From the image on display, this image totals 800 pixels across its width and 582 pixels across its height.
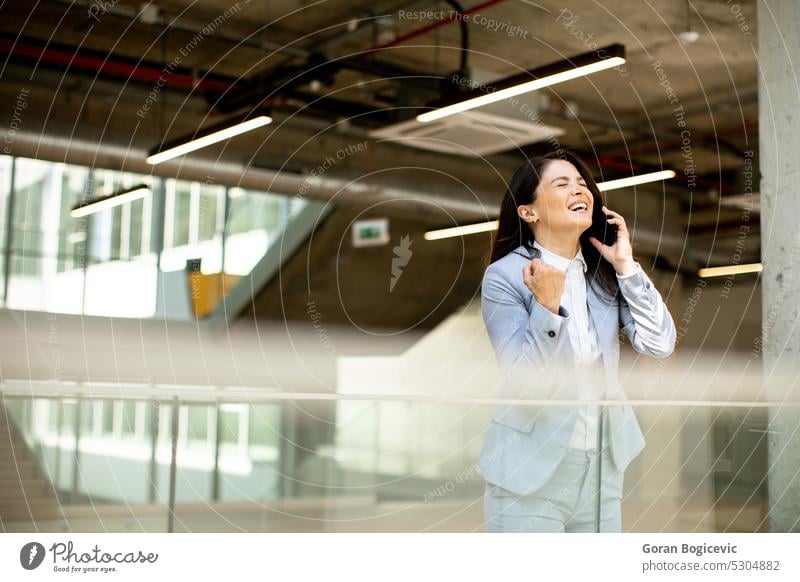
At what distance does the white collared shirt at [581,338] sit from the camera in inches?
121

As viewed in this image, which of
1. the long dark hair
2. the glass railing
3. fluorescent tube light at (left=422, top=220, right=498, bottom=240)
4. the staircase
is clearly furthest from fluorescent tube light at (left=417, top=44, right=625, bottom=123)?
the staircase

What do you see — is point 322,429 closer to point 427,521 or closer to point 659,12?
point 427,521

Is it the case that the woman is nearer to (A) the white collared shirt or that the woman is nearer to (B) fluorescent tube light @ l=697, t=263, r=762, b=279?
(A) the white collared shirt

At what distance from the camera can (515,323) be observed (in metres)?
2.90

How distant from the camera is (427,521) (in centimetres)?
837

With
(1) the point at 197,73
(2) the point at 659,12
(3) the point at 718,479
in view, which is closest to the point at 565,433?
(3) the point at 718,479

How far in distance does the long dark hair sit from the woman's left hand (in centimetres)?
2

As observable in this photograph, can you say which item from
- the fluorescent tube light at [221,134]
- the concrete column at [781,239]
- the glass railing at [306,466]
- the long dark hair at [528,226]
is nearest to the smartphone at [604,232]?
the long dark hair at [528,226]

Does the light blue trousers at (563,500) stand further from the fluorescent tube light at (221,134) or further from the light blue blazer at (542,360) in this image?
the fluorescent tube light at (221,134)

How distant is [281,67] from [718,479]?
4.13 metres

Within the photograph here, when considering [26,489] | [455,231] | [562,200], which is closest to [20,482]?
[26,489]

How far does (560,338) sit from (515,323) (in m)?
0.19

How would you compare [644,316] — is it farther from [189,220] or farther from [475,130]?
[189,220]

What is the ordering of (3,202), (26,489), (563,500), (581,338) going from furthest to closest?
1. (3,202)
2. (26,489)
3. (581,338)
4. (563,500)
